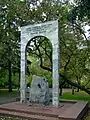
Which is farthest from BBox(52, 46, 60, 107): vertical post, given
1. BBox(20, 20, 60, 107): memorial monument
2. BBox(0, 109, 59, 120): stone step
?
BBox(0, 109, 59, 120): stone step

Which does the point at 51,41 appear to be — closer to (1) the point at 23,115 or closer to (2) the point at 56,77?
(2) the point at 56,77

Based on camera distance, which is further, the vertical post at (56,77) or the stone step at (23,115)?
the vertical post at (56,77)

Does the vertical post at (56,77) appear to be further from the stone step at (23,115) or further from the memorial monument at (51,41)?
the stone step at (23,115)

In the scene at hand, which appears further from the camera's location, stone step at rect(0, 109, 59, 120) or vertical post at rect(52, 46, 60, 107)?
vertical post at rect(52, 46, 60, 107)

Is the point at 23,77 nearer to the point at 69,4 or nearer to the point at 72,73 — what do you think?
the point at 69,4

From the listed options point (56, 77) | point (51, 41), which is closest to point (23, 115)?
point (56, 77)

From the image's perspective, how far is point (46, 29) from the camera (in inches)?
518

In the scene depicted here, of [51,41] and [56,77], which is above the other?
[51,41]

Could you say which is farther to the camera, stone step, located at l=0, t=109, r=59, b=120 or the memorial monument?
the memorial monument

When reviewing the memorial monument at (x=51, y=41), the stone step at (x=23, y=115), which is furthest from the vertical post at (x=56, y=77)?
the stone step at (x=23, y=115)

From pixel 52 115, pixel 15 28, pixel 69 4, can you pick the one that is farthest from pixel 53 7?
pixel 52 115

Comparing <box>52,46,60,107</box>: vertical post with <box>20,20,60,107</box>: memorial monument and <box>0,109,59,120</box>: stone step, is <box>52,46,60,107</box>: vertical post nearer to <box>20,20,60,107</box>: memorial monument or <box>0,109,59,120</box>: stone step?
<box>20,20,60,107</box>: memorial monument

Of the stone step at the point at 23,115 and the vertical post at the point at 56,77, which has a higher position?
the vertical post at the point at 56,77

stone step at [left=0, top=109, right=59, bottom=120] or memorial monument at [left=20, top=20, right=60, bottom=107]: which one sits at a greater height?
memorial monument at [left=20, top=20, right=60, bottom=107]
